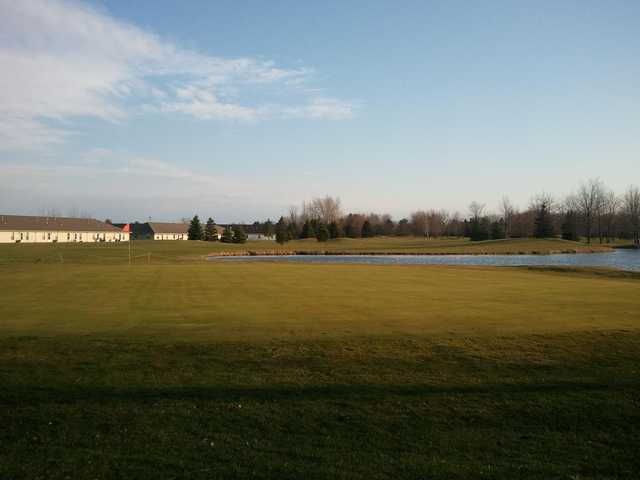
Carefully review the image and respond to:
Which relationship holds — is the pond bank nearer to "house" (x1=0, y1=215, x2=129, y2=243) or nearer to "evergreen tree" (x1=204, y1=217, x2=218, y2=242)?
"evergreen tree" (x1=204, y1=217, x2=218, y2=242)

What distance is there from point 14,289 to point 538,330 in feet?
62.3

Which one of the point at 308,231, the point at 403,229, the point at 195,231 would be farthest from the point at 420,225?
the point at 195,231

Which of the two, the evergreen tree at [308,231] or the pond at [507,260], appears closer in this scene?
the pond at [507,260]

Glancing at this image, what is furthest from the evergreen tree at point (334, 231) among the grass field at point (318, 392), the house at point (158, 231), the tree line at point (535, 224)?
the grass field at point (318, 392)

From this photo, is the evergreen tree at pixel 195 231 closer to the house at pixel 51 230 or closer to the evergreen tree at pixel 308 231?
the house at pixel 51 230

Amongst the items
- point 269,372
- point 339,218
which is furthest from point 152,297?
point 339,218

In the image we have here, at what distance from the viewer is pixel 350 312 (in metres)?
15.5

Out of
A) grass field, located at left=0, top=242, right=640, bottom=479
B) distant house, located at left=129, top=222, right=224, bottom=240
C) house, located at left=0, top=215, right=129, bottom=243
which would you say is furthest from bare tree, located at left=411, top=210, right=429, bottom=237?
grass field, located at left=0, top=242, right=640, bottom=479

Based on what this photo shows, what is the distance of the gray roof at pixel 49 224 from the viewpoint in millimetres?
113875

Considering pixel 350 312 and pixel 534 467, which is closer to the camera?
pixel 534 467

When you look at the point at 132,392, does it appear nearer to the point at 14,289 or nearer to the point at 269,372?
the point at 269,372

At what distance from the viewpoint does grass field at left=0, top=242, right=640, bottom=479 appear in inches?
241

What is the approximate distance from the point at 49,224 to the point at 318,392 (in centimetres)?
12890

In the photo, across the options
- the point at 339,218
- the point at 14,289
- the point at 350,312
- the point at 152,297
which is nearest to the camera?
the point at 350,312
